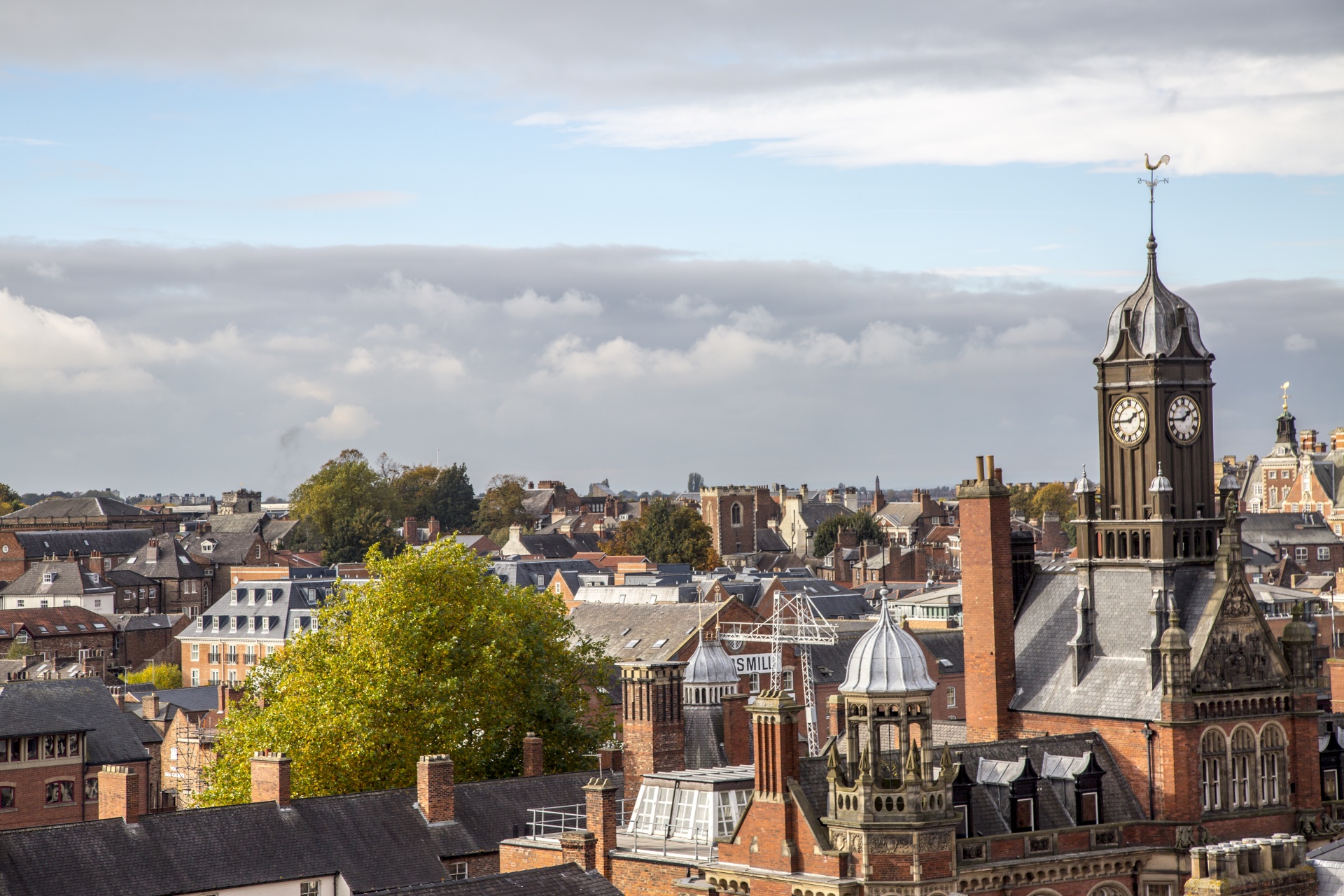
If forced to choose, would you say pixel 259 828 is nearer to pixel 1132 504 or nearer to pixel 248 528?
pixel 1132 504

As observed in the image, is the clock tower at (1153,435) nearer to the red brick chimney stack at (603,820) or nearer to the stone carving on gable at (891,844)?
the stone carving on gable at (891,844)

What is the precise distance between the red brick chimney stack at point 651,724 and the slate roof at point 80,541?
117001 millimetres

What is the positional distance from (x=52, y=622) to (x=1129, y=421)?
9528 centimetres

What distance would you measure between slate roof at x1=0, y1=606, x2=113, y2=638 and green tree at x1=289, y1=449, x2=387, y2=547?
50016 mm

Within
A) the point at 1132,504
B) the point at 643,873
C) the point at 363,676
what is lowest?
the point at 643,873

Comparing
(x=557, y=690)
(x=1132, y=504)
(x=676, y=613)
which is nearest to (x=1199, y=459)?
(x=1132, y=504)

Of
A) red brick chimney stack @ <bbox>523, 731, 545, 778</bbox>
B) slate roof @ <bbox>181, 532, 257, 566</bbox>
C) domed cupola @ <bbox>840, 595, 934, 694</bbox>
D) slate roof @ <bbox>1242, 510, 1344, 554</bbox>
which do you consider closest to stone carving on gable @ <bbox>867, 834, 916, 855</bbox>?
domed cupola @ <bbox>840, 595, 934, 694</bbox>

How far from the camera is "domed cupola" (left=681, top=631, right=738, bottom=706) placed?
60562 mm

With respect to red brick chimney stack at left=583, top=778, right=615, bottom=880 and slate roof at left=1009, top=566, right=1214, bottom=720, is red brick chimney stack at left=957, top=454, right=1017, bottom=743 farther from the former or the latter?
red brick chimney stack at left=583, top=778, right=615, bottom=880

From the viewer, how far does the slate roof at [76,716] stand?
7375cm

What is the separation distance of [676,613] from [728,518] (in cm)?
9507

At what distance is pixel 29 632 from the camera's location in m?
122

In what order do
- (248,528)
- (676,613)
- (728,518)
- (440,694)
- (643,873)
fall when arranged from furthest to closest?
(728,518) < (248,528) < (676,613) < (440,694) < (643,873)

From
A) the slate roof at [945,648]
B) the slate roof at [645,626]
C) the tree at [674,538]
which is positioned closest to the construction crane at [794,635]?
the slate roof at [645,626]
